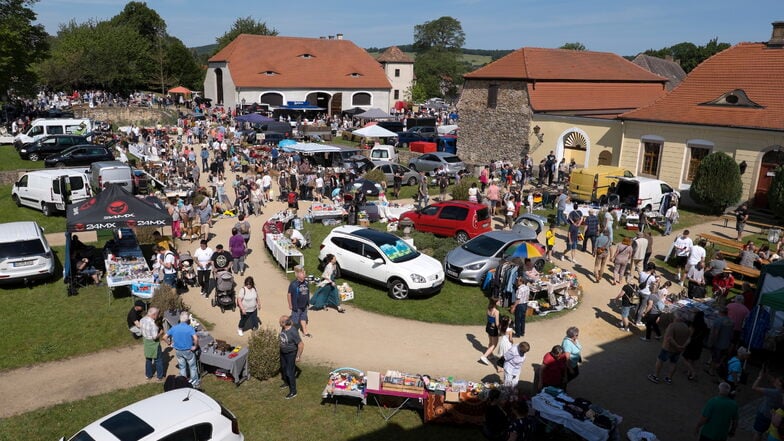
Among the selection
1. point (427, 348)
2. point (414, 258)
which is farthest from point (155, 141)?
point (427, 348)

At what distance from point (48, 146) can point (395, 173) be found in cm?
1947

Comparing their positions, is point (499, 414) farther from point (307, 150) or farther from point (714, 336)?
point (307, 150)

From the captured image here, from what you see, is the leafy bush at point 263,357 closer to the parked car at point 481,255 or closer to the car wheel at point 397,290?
the car wheel at point 397,290

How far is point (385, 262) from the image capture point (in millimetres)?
14859

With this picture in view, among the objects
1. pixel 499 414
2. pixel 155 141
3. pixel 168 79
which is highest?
pixel 168 79

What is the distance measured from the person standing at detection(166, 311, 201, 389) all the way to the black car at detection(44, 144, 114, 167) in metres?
22.0

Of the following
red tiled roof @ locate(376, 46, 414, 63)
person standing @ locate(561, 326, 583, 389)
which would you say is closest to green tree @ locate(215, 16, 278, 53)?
red tiled roof @ locate(376, 46, 414, 63)

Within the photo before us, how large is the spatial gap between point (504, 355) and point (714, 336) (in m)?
4.64

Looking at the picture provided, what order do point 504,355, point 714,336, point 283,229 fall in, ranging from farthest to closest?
point 283,229
point 714,336
point 504,355

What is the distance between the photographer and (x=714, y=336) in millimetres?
11359

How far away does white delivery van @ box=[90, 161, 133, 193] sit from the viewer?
75.6 ft

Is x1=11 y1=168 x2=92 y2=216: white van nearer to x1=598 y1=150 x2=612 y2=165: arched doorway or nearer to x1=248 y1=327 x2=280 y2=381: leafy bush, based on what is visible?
x1=248 y1=327 x2=280 y2=381: leafy bush

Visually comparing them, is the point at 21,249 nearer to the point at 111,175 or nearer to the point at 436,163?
the point at 111,175

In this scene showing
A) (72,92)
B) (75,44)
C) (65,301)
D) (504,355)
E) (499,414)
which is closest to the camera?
(499,414)
